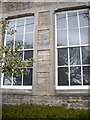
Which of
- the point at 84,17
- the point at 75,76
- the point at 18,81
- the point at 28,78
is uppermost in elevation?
the point at 84,17

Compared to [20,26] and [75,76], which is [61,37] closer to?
[75,76]

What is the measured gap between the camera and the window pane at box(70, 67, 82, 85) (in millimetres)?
7506

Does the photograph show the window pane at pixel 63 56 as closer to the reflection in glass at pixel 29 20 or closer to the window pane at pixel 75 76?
the window pane at pixel 75 76

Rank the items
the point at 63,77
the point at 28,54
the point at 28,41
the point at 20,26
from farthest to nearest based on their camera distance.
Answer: the point at 20,26 < the point at 28,41 < the point at 28,54 < the point at 63,77

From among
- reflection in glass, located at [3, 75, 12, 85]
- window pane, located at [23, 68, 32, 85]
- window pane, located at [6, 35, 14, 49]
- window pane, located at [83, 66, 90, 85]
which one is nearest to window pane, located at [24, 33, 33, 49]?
window pane, located at [6, 35, 14, 49]

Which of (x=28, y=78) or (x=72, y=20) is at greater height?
(x=72, y=20)

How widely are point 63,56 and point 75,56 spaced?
0.46 meters

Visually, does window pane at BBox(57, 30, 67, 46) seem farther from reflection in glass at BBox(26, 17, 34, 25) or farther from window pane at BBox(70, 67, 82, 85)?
reflection in glass at BBox(26, 17, 34, 25)

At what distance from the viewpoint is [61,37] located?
26.5ft

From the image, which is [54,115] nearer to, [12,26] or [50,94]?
[50,94]

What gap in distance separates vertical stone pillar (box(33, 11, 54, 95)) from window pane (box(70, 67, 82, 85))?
72cm

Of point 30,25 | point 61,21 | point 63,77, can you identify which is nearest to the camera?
point 63,77

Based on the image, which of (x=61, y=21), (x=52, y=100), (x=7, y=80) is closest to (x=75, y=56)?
(x=61, y=21)

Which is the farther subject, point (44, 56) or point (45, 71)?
point (44, 56)
